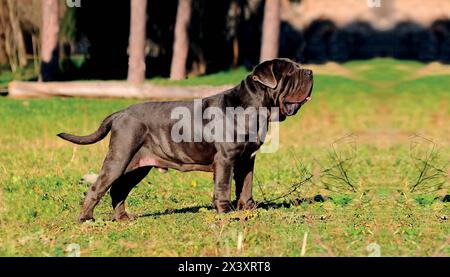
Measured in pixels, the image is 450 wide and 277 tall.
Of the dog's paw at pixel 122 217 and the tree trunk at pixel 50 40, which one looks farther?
Answer: the tree trunk at pixel 50 40

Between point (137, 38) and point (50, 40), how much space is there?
436 cm

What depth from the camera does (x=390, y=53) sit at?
13.6m

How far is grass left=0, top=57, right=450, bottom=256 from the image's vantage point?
823cm

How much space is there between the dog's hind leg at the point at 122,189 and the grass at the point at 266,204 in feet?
0.69

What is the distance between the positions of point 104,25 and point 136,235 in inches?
1326

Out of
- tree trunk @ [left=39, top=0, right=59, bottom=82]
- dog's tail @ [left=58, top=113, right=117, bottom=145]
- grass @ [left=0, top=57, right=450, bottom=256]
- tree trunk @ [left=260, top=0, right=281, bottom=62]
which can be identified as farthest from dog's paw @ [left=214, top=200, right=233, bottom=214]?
tree trunk @ [left=39, top=0, right=59, bottom=82]

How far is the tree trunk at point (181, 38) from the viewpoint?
3747 cm

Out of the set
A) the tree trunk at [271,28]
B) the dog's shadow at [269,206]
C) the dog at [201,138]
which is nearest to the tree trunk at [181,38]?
the tree trunk at [271,28]

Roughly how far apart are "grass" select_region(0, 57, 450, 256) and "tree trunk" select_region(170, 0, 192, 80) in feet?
55.7

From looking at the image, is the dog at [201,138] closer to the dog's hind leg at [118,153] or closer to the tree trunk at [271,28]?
the dog's hind leg at [118,153]

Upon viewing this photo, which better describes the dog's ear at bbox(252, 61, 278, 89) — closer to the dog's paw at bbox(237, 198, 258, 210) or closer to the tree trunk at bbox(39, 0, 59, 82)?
the dog's paw at bbox(237, 198, 258, 210)

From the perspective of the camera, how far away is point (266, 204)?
1117 centimetres
